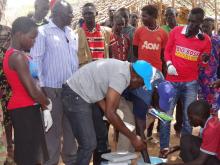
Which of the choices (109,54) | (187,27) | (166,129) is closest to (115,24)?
(109,54)

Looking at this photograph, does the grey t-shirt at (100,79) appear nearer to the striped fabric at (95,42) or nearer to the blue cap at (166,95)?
the blue cap at (166,95)

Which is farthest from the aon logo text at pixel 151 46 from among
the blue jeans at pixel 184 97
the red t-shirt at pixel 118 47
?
the blue jeans at pixel 184 97

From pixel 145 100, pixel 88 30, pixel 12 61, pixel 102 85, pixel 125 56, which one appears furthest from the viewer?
pixel 125 56

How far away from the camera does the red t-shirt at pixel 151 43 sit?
5.18m

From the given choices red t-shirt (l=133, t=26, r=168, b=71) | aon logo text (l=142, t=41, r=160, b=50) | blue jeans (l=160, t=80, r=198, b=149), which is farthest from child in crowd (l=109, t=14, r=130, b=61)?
blue jeans (l=160, t=80, r=198, b=149)

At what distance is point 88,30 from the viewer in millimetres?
5008

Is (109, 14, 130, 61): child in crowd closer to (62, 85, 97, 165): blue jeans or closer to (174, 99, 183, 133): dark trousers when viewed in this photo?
(174, 99, 183, 133): dark trousers

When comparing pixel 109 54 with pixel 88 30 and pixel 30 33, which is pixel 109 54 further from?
pixel 30 33

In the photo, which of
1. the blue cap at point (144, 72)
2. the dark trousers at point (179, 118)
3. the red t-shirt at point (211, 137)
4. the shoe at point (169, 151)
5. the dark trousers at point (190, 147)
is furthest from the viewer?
the dark trousers at point (179, 118)

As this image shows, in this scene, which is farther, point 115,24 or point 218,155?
point 115,24

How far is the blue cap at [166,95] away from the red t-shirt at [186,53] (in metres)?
0.11

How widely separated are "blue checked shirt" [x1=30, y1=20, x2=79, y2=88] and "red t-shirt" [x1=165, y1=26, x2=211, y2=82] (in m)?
1.30

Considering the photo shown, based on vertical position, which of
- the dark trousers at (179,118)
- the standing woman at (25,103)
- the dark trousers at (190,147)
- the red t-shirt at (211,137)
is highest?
the standing woman at (25,103)

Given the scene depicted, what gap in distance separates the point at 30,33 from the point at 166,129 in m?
2.12
